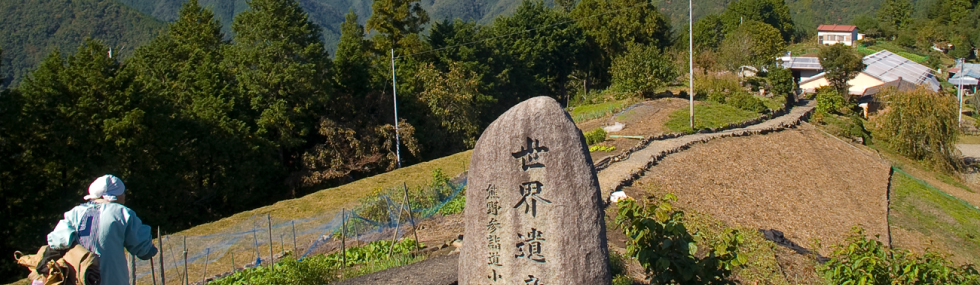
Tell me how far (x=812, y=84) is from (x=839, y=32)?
34.4 m

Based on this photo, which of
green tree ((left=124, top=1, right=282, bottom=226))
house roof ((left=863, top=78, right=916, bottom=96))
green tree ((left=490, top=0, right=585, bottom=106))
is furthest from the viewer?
green tree ((left=490, top=0, right=585, bottom=106))

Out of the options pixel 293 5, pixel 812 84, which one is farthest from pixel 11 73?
pixel 812 84

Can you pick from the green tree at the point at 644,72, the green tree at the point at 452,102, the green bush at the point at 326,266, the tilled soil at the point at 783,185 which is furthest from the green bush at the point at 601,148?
the green tree at the point at 452,102

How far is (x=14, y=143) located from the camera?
18.6m

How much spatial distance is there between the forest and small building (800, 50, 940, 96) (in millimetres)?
3944

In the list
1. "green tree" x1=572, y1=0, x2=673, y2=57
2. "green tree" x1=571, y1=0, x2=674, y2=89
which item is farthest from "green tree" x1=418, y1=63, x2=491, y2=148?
"green tree" x1=572, y1=0, x2=673, y2=57

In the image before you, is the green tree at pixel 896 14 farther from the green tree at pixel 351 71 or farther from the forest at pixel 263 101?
the green tree at pixel 351 71

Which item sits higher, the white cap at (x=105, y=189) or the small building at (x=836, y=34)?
the small building at (x=836, y=34)

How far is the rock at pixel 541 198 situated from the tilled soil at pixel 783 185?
8.63m

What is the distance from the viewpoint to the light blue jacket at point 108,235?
4641mm

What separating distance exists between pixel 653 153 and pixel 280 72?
14.3 metres

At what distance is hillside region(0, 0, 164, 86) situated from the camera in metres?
52.3

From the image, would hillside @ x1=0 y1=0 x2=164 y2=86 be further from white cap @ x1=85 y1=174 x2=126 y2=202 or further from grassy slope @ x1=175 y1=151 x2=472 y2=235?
white cap @ x1=85 y1=174 x2=126 y2=202

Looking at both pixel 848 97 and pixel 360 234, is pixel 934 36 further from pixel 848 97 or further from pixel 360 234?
pixel 360 234
